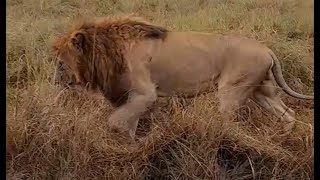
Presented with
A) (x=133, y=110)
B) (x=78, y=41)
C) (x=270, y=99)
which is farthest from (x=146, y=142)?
(x=270, y=99)

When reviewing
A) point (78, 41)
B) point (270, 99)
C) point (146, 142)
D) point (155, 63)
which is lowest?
point (270, 99)

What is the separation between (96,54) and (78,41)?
0.49 ft

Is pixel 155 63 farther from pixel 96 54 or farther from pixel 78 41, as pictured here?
pixel 78 41

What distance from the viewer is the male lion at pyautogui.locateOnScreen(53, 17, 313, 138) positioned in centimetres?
422

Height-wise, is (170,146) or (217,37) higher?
(217,37)

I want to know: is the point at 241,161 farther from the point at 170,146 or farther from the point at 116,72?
the point at 116,72

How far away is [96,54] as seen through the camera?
167 inches

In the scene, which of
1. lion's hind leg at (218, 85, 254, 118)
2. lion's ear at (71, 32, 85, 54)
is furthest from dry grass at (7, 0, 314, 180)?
lion's ear at (71, 32, 85, 54)

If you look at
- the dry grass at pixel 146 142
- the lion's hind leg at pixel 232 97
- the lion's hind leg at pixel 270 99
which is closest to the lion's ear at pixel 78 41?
the dry grass at pixel 146 142

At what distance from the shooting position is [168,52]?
4383 mm

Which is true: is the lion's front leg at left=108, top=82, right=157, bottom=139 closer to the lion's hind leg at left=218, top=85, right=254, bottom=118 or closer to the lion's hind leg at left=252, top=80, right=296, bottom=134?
the lion's hind leg at left=218, top=85, right=254, bottom=118
